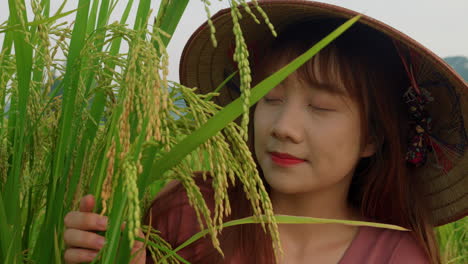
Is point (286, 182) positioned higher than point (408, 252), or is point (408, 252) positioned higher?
point (286, 182)

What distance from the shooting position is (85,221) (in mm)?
1044

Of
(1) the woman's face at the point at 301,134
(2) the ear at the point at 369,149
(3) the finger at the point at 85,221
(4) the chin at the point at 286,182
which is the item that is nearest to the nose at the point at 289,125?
(1) the woman's face at the point at 301,134

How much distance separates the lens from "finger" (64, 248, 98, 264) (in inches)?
42.9

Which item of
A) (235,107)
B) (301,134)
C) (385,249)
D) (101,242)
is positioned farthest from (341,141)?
(235,107)

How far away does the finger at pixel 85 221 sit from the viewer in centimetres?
104

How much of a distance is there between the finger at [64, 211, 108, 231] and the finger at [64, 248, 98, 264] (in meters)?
0.06

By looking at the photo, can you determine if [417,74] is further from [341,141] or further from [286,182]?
[286,182]

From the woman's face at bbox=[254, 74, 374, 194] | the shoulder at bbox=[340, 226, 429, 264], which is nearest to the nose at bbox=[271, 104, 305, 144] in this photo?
the woman's face at bbox=[254, 74, 374, 194]

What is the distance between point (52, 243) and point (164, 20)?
19.3 inches

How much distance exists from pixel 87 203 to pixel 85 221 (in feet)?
0.14

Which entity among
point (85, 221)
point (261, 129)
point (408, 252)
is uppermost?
point (261, 129)

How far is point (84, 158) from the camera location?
3.37ft

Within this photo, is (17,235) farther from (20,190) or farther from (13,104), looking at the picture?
(13,104)

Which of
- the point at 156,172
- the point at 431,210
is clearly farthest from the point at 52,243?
the point at 431,210
